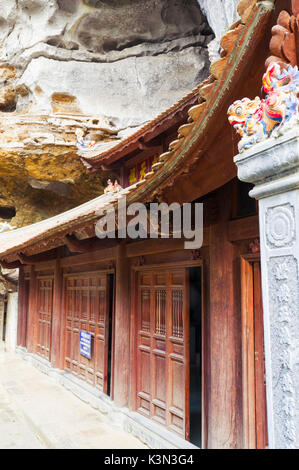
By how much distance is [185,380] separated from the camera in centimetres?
421

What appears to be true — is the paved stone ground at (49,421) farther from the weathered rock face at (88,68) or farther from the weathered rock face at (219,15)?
the weathered rock face at (88,68)

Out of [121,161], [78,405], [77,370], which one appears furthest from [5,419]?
[121,161]

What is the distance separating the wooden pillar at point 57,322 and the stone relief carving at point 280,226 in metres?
6.99

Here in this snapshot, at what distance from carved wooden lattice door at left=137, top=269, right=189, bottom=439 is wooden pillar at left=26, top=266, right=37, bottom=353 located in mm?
5915

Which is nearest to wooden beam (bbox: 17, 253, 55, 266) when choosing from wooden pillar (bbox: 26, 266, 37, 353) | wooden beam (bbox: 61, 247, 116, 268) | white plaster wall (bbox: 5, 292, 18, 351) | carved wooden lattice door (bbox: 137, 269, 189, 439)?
wooden beam (bbox: 61, 247, 116, 268)

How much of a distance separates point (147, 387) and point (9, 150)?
1124cm

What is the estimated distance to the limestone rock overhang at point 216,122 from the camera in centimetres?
189

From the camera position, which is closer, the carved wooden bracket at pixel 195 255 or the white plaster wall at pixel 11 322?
the carved wooden bracket at pixel 195 255

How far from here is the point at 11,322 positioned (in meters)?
13.5

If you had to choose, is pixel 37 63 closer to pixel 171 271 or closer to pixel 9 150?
pixel 9 150

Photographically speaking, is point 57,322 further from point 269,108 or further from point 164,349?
point 269,108

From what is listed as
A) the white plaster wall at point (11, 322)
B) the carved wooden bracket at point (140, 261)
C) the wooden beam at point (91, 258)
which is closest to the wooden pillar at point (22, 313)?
the white plaster wall at point (11, 322)

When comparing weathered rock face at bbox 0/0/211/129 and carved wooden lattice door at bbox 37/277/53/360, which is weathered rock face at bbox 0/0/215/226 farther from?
carved wooden lattice door at bbox 37/277/53/360

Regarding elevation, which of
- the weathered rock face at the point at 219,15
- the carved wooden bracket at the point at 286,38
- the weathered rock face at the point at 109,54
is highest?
the weathered rock face at the point at 109,54
